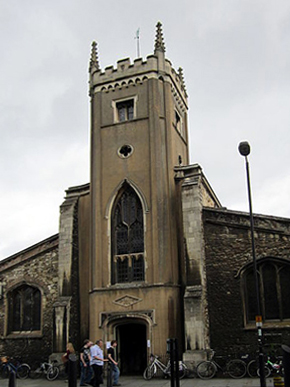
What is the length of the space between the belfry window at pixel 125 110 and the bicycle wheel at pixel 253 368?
1244cm

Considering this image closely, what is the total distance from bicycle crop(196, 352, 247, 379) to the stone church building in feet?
1.62

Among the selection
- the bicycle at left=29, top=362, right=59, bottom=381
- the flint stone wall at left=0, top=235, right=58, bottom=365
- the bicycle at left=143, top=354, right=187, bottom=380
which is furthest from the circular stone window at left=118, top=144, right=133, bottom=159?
the bicycle at left=29, top=362, right=59, bottom=381

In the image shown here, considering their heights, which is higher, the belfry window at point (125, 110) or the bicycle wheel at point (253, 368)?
the belfry window at point (125, 110)

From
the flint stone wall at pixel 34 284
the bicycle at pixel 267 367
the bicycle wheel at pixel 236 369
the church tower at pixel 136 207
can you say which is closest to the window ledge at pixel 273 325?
the bicycle at pixel 267 367

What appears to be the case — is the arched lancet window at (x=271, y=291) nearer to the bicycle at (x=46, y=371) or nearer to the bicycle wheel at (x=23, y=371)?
the bicycle at (x=46, y=371)

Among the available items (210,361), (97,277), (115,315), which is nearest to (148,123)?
→ (97,277)

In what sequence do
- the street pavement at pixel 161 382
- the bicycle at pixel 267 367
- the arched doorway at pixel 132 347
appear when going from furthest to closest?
the arched doorway at pixel 132 347 < the bicycle at pixel 267 367 < the street pavement at pixel 161 382

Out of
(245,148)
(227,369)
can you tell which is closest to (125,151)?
(245,148)

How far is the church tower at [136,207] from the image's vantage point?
66.3 ft

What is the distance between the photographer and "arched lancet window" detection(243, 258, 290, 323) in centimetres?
1958

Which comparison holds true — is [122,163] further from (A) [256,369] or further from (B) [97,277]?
(A) [256,369]

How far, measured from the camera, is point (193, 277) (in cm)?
2006

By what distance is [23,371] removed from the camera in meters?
21.6

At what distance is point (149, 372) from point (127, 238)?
5914 mm
